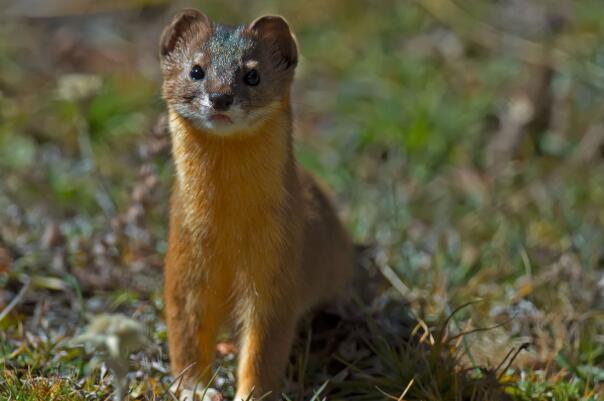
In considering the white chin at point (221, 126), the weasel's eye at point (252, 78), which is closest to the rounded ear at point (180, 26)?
the weasel's eye at point (252, 78)

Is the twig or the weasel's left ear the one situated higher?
the weasel's left ear

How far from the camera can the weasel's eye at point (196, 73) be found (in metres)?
3.81

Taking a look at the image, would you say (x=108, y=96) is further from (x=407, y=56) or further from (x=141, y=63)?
(x=407, y=56)

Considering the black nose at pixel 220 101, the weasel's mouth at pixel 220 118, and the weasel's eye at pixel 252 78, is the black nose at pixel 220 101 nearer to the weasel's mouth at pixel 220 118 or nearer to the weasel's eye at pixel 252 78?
the weasel's mouth at pixel 220 118

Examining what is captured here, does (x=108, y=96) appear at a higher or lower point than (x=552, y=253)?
higher

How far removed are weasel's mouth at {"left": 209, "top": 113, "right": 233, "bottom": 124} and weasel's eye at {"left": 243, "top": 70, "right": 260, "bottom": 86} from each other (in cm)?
23

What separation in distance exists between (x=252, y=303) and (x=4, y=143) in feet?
10.6

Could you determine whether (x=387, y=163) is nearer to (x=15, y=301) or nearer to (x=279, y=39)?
(x=279, y=39)

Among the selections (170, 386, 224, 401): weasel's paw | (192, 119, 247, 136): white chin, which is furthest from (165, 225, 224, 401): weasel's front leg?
(192, 119, 247, 136): white chin

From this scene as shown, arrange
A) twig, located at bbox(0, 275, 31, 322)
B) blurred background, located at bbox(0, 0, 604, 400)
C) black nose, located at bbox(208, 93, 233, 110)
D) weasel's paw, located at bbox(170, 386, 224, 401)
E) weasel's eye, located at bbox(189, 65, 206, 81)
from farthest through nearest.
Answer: blurred background, located at bbox(0, 0, 604, 400), twig, located at bbox(0, 275, 31, 322), weasel's paw, located at bbox(170, 386, 224, 401), weasel's eye, located at bbox(189, 65, 206, 81), black nose, located at bbox(208, 93, 233, 110)

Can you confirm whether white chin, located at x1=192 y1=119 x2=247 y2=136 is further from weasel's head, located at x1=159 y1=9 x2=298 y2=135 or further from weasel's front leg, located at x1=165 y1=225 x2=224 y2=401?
weasel's front leg, located at x1=165 y1=225 x2=224 y2=401

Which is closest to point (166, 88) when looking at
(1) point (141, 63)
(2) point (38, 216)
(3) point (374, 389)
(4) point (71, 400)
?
(4) point (71, 400)

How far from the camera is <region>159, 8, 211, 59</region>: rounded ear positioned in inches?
159

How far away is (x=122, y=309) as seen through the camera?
500cm
